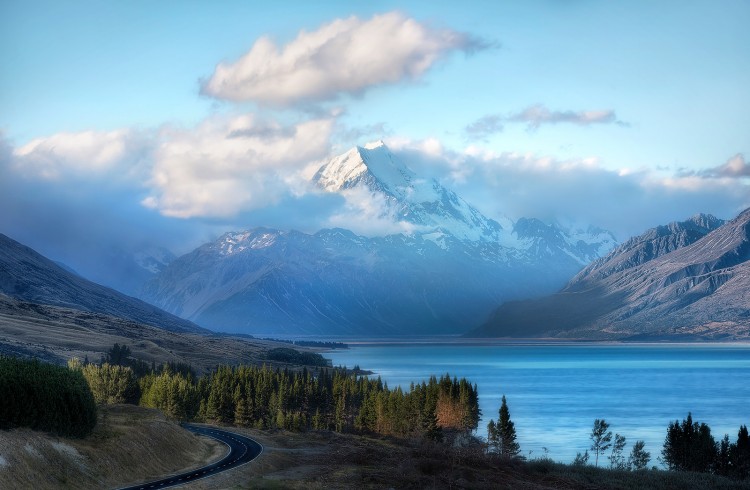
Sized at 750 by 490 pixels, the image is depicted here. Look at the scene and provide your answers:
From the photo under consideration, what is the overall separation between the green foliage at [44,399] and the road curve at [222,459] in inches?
Result: 431

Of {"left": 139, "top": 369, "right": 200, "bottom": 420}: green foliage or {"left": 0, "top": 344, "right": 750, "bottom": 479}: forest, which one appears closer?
{"left": 0, "top": 344, "right": 750, "bottom": 479}: forest

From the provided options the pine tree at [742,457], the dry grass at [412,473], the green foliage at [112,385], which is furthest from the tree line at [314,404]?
the pine tree at [742,457]

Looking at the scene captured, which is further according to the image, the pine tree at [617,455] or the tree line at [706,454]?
the pine tree at [617,455]

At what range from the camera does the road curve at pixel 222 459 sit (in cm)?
8444

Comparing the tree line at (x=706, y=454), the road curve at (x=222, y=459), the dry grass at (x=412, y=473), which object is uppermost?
the tree line at (x=706, y=454)

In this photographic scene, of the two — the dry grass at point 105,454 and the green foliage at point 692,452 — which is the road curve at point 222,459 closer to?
the dry grass at point 105,454

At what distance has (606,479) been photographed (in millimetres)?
106125

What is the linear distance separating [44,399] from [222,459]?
963 inches

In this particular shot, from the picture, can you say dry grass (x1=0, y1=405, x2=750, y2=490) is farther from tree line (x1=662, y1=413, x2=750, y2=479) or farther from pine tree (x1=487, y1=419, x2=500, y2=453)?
pine tree (x1=487, y1=419, x2=500, y2=453)

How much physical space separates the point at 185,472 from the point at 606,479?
50733mm

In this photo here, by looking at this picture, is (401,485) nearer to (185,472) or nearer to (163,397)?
(185,472)

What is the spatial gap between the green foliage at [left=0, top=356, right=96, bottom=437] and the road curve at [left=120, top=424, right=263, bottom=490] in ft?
35.9

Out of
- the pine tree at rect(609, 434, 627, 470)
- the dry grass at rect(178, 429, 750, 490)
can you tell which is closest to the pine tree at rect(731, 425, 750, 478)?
the dry grass at rect(178, 429, 750, 490)

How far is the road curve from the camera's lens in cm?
8444
